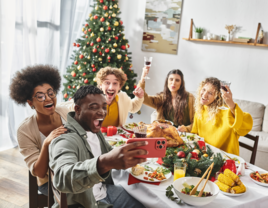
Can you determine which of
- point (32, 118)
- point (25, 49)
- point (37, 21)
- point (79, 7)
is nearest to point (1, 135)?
point (25, 49)

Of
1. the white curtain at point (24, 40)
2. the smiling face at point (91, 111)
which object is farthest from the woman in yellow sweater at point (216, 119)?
the white curtain at point (24, 40)

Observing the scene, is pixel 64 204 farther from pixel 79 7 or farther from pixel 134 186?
pixel 79 7

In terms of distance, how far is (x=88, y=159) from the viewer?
1.08 metres

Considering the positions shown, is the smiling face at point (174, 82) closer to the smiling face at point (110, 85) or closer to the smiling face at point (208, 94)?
the smiling face at point (208, 94)

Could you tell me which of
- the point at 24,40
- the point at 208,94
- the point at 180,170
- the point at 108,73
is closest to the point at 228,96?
the point at 208,94

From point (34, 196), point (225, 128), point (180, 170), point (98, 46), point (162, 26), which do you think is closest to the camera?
point (180, 170)

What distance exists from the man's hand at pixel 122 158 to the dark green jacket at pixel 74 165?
0.03 m

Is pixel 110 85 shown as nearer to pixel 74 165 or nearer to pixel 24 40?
pixel 74 165

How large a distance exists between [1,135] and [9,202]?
1.33 m

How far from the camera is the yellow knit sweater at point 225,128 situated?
6.49 feet

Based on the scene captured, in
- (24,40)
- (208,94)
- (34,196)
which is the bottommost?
(34,196)

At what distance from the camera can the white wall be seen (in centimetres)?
367

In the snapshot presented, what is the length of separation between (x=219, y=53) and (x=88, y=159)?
3.48 metres

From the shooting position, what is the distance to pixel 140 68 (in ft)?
15.6
